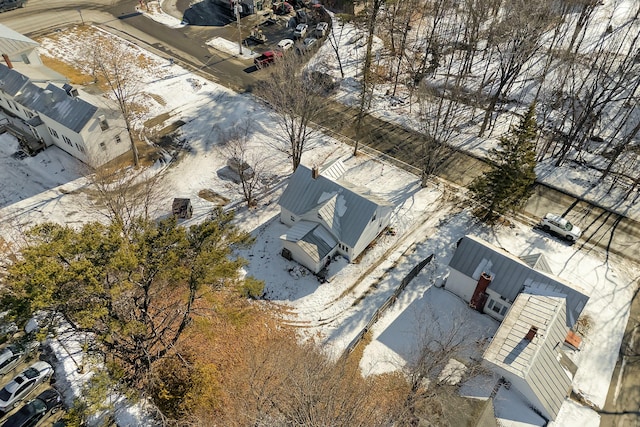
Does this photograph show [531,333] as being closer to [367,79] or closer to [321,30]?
[367,79]

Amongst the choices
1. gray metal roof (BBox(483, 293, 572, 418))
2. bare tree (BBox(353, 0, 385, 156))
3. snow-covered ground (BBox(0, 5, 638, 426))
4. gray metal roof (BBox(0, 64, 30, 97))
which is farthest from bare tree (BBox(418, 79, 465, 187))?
gray metal roof (BBox(0, 64, 30, 97))

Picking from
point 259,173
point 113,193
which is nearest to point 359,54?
point 259,173

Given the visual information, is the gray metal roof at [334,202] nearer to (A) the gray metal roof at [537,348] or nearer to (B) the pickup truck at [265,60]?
(A) the gray metal roof at [537,348]

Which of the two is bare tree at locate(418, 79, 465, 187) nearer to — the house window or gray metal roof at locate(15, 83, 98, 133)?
the house window

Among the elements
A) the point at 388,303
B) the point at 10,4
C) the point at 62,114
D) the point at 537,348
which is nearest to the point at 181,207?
the point at 62,114

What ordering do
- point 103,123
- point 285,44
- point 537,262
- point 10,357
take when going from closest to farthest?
point 10,357 < point 537,262 < point 103,123 < point 285,44

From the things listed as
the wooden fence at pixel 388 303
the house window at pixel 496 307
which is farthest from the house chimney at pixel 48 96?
the house window at pixel 496 307

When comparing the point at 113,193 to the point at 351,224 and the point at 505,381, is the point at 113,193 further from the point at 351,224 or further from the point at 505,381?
the point at 505,381
